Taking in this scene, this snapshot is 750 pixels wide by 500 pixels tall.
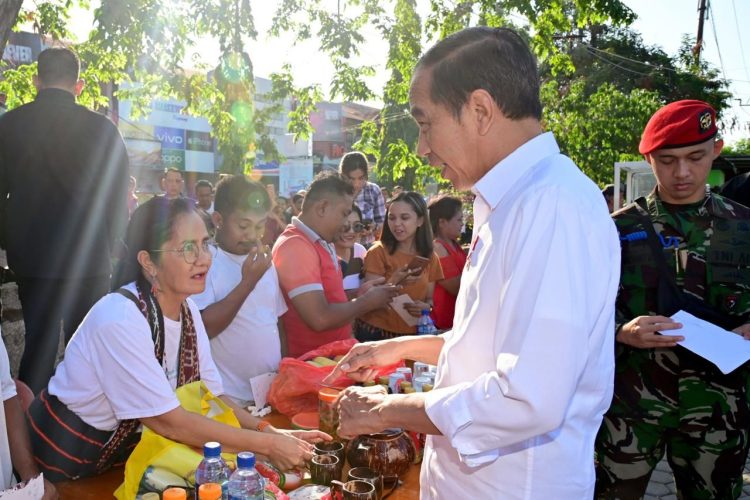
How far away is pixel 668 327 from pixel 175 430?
1676mm

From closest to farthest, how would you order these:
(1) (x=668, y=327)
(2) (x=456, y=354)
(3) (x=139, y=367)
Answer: (2) (x=456, y=354), (3) (x=139, y=367), (1) (x=668, y=327)

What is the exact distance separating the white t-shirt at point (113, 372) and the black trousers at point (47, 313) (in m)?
1.41

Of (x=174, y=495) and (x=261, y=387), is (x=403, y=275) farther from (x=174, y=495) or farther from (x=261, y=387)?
(x=174, y=495)

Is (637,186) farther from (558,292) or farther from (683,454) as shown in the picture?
(558,292)

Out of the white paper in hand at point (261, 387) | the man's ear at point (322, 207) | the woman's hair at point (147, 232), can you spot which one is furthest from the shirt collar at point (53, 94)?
the white paper in hand at point (261, 387)

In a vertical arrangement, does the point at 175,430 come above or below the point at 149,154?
below

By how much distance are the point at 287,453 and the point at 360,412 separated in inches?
24.1

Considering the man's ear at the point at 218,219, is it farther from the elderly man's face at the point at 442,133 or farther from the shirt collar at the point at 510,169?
the shirt collar at the point at 510,169

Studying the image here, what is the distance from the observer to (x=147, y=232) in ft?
6.50

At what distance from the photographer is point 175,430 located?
1754mm

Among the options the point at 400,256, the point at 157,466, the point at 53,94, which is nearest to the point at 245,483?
the point at 157,466

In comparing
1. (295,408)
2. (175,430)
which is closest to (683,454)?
(295,408)

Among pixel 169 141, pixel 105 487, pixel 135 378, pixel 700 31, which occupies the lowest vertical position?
pixel 105 487

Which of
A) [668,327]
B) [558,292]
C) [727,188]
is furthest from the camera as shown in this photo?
[727,188]
